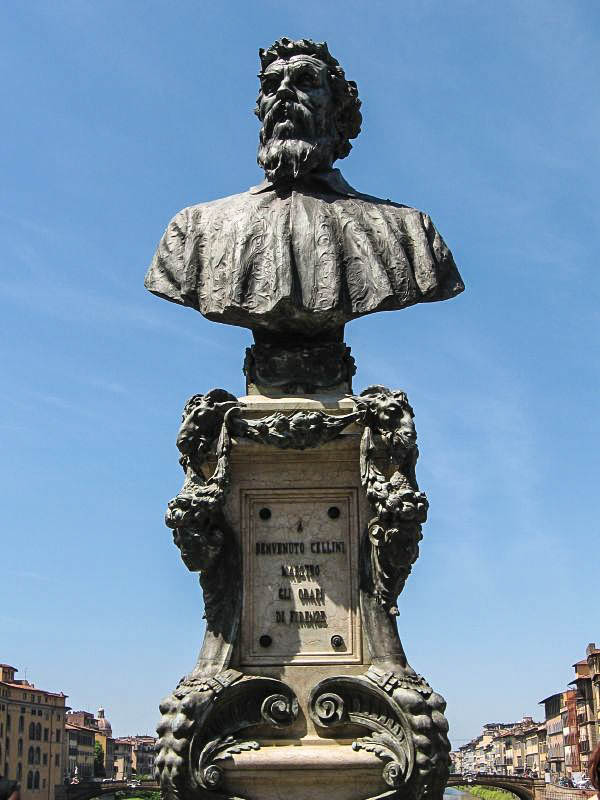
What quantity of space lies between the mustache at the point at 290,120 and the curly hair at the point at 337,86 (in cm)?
43

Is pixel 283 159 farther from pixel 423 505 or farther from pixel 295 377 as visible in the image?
pixel 423 505

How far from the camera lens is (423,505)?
10180mm

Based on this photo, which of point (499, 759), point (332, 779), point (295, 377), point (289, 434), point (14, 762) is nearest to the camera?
point (332, 779)

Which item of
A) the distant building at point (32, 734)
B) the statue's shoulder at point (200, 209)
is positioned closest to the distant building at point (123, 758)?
the distant building at point (32, 734)

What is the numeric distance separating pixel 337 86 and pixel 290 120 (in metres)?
0.75

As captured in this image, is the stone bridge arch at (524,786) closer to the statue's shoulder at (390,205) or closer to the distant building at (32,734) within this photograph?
the distant building at (32,734)

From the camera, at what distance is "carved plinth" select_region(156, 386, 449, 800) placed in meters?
9.70

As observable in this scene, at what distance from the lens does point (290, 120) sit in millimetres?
11758

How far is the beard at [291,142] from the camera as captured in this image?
11.7 m

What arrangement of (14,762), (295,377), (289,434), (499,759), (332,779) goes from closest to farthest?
(332,779), (289,434), (295,377), (14,762), (499,759)

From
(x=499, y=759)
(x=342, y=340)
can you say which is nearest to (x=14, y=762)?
(x=342, y=340)

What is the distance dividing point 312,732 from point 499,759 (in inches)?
7657

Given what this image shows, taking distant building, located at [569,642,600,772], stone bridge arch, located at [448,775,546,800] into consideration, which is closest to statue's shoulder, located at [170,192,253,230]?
stone bridge arch, located at [448,775,546,800]

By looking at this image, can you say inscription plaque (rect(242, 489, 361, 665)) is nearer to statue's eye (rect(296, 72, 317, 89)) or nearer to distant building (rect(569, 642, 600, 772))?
statue's eye (rect(296, 72, 317, 89))
